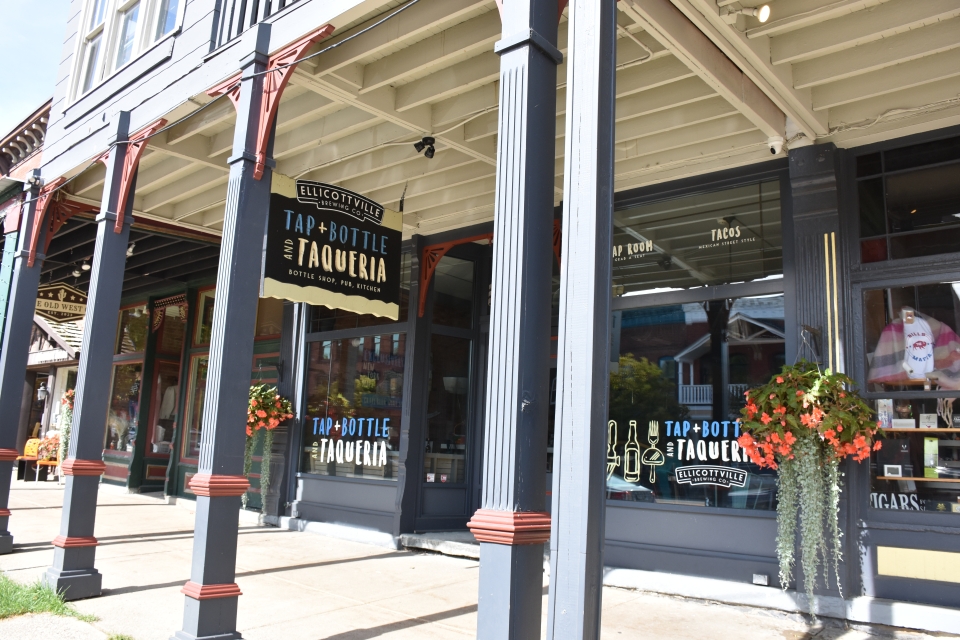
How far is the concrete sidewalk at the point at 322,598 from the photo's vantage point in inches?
204

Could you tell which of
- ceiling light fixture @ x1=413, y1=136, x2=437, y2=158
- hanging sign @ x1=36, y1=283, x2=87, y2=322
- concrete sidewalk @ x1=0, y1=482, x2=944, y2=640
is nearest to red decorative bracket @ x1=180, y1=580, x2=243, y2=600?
concrete sidewalk @ x1=0, y1=482, x2=944, y2=640

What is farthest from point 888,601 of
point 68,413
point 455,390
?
point 68,413

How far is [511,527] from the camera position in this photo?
3059mm

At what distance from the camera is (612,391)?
289 inches

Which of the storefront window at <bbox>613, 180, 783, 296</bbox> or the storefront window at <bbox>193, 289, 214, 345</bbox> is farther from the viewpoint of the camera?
the storefront window at <bbox>193, 289, 214, 345</bbox>

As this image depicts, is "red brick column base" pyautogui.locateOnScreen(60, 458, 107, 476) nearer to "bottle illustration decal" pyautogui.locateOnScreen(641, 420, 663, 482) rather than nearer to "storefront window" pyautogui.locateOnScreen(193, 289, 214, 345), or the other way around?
"bottle illustration decal" pyautogui.locateOnScreen(641, 420, 663, 482)

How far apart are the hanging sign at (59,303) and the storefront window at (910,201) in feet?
34.8

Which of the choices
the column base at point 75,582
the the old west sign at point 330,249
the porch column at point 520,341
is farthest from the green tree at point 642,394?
the column base at point 75,582

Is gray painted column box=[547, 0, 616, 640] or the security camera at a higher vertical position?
the security camera

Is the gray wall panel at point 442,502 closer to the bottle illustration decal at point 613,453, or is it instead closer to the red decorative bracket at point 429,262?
the red decorative bracket at point 429,262

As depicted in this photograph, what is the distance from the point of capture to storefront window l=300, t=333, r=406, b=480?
Result: 925 centimetres

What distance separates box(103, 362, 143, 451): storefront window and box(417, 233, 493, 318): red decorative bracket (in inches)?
288

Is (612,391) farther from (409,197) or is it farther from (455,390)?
(409,197)

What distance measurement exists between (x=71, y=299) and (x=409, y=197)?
6.61 m
